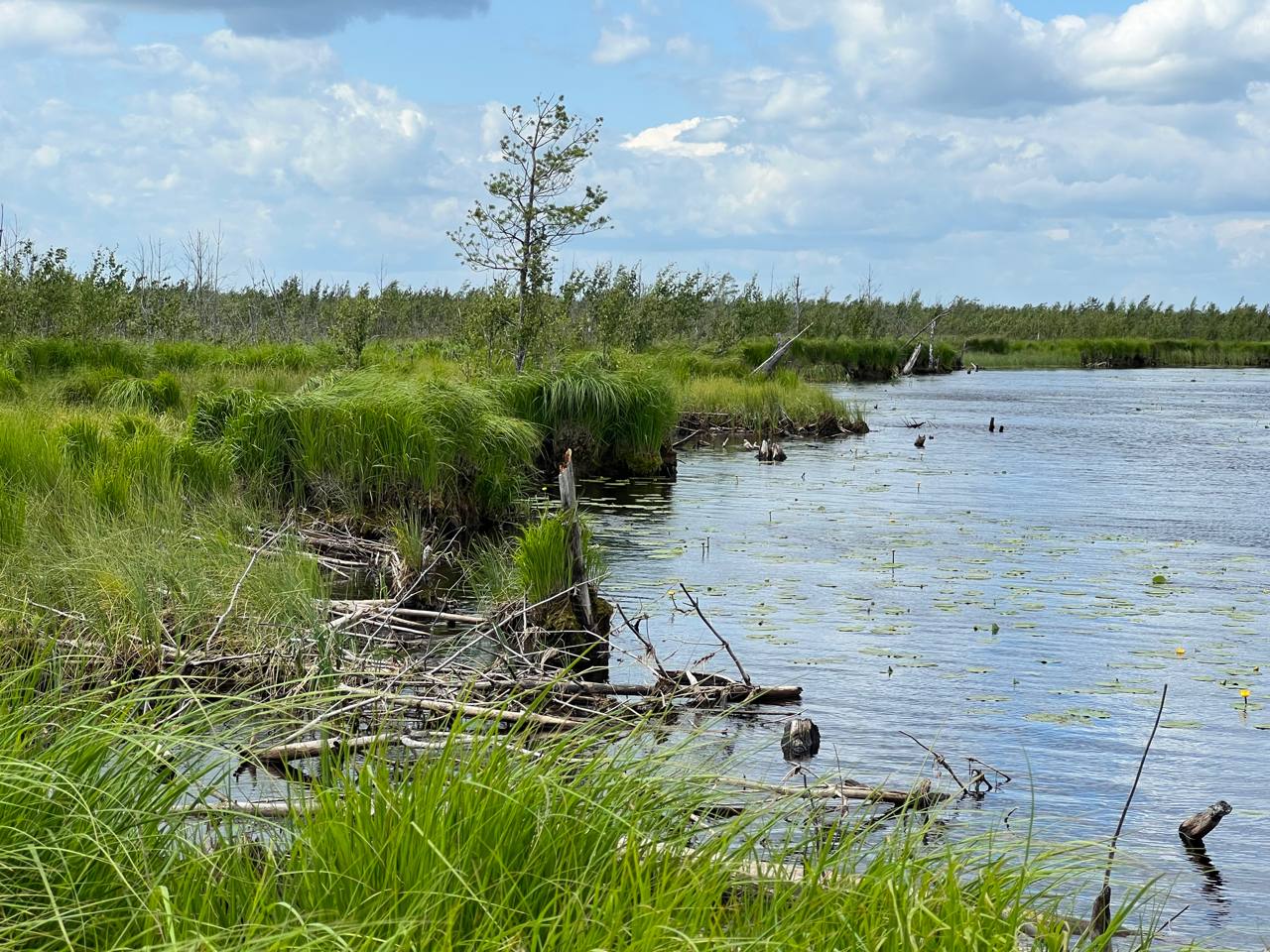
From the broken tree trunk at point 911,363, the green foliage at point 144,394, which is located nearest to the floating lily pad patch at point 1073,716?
the green foliage at point 144,394

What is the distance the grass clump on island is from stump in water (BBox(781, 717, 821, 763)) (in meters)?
4.14

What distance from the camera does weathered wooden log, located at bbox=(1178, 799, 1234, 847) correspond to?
808 cm

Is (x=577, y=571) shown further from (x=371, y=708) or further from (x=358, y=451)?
(x=358, y=451)

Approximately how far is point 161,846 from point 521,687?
14.5 feet

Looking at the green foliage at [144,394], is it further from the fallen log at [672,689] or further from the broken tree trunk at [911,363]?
the broken tree trunk at [911,363]

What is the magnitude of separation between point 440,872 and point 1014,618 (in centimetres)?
1117

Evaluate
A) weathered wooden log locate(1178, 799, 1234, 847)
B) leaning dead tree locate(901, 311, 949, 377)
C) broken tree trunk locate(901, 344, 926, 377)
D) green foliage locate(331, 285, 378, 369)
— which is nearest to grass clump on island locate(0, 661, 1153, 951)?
weathered wooden log locate(1178, 799, 1234, 847)

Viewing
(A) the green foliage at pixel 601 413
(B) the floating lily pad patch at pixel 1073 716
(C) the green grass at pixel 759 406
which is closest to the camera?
(B) the floating lily pad patch at pixel 1073 716

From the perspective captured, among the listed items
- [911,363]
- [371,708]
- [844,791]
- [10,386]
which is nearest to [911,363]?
[911,363]

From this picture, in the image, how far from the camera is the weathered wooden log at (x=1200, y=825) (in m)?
8.08

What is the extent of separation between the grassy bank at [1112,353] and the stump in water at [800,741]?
73.9 meters

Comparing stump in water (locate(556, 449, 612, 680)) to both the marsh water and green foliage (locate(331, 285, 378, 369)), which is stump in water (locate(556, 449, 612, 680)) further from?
green foliage (locate(331, 285, 378, 369))

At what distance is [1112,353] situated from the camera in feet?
284

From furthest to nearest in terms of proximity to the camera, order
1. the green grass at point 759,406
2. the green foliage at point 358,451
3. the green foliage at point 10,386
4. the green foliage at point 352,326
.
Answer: the green grass at point 759,406 → the green foliage at point 352,326 → the green foliage at point 10,386 → the green foliage at point 358,451
